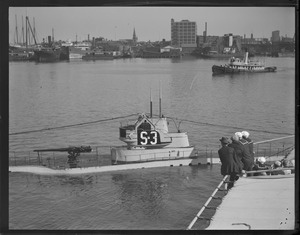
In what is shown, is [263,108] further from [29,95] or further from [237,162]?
[29,95]

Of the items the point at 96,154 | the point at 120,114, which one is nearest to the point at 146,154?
the point at 96,154

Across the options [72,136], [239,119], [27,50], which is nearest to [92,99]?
[72,136]

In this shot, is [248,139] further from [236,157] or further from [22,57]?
[22,57]

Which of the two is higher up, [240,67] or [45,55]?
[45,55]

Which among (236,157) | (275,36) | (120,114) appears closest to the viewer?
(275,36)

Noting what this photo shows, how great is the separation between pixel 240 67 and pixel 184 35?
3.68 ft

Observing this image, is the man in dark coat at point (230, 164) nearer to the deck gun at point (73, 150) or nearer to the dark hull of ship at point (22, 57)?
the deck gun at point (73, 150)

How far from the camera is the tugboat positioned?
595cm

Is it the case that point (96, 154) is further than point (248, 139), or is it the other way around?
point (96, 154)

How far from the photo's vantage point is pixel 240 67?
6.33 metres

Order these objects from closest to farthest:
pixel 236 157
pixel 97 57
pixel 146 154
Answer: pixel 236 157, pixel 97 57, pixel 146 154

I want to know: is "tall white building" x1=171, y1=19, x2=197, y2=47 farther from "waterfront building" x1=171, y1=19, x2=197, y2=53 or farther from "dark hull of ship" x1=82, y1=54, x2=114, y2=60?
"dark hull of ship" x1=82, y1=54, x2=114, y2=60

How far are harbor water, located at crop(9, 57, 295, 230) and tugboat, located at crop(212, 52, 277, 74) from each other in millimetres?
80

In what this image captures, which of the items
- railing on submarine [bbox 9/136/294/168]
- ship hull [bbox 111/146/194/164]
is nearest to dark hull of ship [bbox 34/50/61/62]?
railing on submarine [bbox 9/136/294/168]
